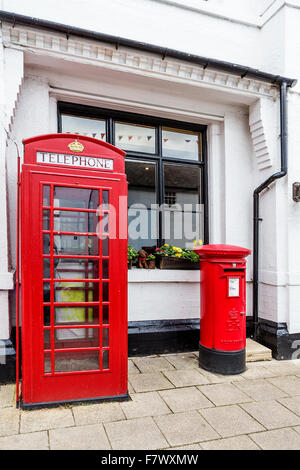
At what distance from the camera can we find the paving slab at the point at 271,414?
2.98 m

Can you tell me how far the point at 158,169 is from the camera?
17.0 feet

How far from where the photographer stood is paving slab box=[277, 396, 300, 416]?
10.7 ft

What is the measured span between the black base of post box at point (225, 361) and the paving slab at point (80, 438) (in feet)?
6.02

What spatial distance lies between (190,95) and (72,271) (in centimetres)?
342

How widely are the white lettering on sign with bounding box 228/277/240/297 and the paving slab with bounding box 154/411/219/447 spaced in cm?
153

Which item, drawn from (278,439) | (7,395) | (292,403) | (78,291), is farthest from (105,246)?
(292,403)

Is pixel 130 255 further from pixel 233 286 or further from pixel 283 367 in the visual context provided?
pixel 283 367

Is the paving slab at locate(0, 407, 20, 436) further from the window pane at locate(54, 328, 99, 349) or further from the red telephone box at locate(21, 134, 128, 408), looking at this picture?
the window pane at locate(54, 328, 99, 349)

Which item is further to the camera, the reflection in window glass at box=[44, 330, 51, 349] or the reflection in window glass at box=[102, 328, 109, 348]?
the reflection in window glass at box=[102, 328, 109, 348]

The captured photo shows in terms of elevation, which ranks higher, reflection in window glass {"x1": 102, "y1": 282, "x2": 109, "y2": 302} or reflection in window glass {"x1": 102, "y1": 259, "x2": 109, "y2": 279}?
reflection in window glass {"x1": 102, "y1": 259, "x2": 109, "y2": 279}

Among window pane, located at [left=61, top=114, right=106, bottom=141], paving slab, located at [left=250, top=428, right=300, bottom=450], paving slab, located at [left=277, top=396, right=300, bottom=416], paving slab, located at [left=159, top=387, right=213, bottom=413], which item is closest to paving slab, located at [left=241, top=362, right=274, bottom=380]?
paving slab, located at [left=277, top=396, right=300, bottom=416]

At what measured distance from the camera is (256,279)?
17.1 ft

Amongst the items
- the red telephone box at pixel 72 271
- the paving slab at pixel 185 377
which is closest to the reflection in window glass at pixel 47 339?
the red telephone box at pixel 72 271

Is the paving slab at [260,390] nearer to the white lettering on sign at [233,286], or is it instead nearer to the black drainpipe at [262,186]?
the white lettering on sign at [233,286]
